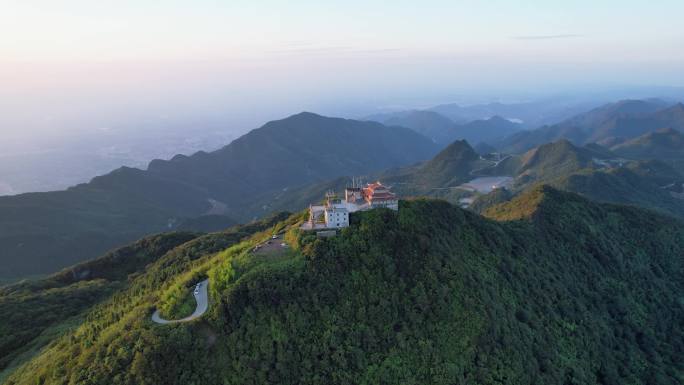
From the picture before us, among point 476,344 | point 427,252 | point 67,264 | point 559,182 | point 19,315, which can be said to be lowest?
point 67,264

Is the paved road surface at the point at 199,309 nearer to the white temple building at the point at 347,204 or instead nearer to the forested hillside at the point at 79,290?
the forested hillside at the point at 79,290

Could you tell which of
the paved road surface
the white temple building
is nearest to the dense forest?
the paved road surface

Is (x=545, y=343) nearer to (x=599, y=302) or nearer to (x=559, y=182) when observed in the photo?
(x=599, y=302)

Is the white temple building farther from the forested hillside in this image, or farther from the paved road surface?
the forested hillside

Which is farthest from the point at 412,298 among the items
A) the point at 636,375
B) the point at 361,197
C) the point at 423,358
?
the point at 636,375

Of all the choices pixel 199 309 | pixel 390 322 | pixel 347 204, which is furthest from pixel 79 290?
pixel 390 322

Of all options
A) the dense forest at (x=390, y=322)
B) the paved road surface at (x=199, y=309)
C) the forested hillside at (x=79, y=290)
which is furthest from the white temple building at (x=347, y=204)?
the forested hillside at (x=79, y=290)

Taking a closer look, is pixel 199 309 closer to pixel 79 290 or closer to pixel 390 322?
pixel 390 322

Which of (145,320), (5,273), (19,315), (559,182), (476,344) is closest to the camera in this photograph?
(145,320)
